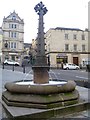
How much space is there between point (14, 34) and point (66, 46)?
1857 centimetres

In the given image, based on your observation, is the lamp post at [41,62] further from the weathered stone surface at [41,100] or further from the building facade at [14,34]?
the building facade at [14,34]

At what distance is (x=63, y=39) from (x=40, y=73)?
52439 millimetres

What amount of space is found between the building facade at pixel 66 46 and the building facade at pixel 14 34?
12248mm


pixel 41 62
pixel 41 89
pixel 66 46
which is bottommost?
pixel 41 89

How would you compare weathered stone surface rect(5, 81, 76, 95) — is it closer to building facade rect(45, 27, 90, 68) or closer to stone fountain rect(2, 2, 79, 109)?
stone fountain rect(2, 2, 79, 109)

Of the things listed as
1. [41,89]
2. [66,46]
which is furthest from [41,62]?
[66,46]

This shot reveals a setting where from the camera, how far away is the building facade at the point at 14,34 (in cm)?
6925

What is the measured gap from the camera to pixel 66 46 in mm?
60531

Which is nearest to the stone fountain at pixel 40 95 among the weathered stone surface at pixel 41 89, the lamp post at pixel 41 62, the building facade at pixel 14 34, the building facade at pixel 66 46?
the weathered stone surface at pixel 41 89

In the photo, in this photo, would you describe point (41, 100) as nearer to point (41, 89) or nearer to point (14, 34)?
point (41, 89)

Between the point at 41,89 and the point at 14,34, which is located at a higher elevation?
the point at 14,34

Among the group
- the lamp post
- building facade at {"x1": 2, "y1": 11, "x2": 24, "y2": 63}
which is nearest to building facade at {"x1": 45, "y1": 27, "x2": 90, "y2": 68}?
building facade at {"x1": 2, "y1": 11, "x2": 24, "y2": 63}

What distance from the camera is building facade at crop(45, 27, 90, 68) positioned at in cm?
5905

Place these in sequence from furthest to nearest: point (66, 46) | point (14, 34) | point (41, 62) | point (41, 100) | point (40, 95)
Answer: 1. point (14, 34)
2. point (66, 46)
3. point (41, 62)
4. point (40, 95)
5. point (41, 100)
